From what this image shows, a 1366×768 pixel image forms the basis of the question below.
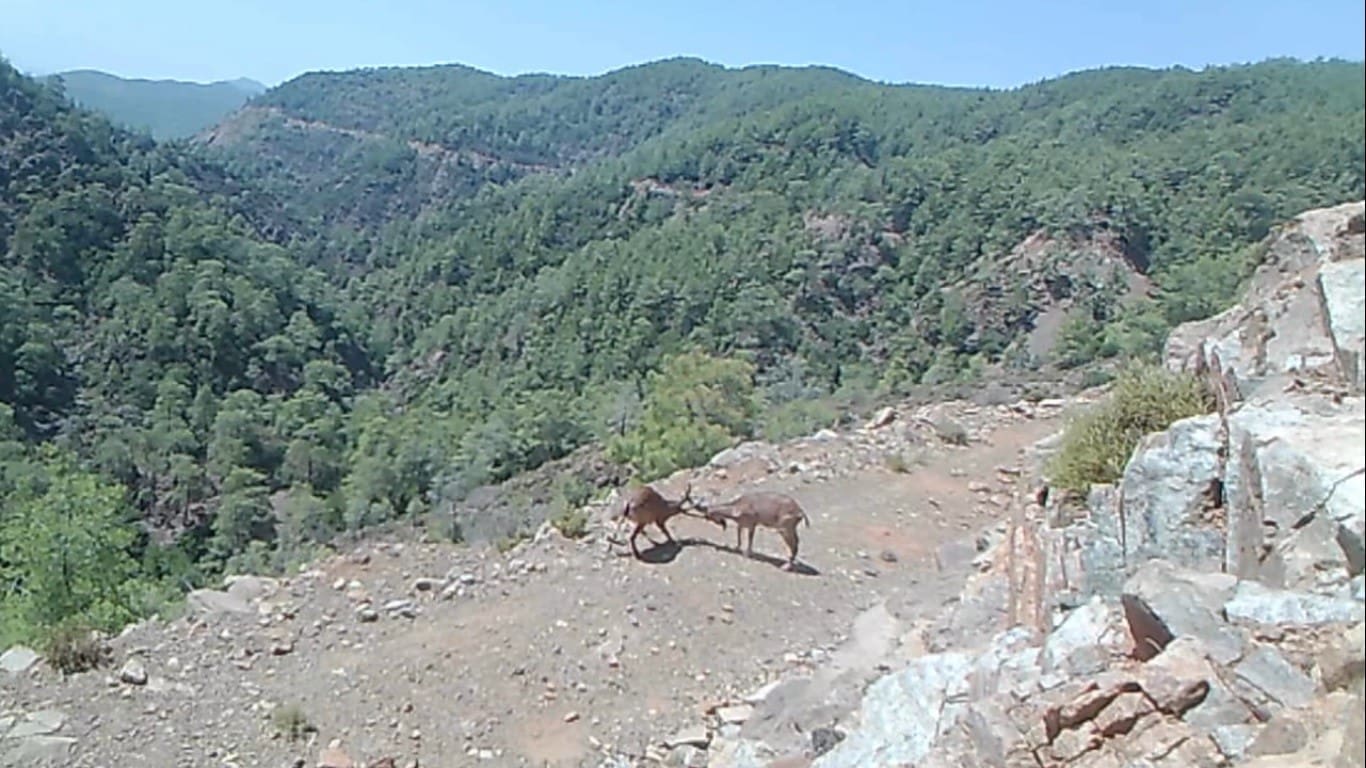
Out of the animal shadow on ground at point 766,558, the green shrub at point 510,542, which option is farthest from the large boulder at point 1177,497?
the green shrub at point 510,542

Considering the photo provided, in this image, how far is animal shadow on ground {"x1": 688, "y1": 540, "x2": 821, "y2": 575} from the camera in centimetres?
1033

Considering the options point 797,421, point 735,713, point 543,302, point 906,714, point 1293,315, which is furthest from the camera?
point 543,302

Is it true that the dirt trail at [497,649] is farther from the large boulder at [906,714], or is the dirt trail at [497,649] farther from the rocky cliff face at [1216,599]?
the rocky cliff face at [1216,599]

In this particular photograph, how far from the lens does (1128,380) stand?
688 centimetres

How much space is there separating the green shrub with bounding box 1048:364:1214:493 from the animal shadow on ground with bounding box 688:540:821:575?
3.65 metres

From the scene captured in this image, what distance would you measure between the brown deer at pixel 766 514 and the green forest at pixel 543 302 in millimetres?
6470

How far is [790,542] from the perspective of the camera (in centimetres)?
1018

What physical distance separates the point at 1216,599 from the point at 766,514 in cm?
618

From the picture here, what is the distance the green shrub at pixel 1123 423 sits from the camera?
6.42m

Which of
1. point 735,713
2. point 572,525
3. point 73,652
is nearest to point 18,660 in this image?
point 73,652

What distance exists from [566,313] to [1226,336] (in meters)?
56.2

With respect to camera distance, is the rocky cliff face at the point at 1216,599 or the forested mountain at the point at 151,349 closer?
the rocky cliff face at the point at 1216,599

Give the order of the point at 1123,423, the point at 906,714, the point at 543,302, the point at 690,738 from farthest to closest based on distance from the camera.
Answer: the point at 543,302
the point at 690,738
the point at 1123,423
the point at 906,714

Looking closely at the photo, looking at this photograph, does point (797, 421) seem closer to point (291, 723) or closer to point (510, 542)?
point (510, 542)
